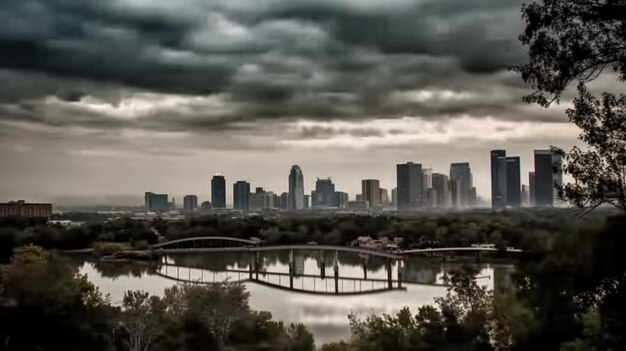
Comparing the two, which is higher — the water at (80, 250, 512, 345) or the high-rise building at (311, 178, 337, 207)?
the high-rise building at (311, 178, 337, 207)

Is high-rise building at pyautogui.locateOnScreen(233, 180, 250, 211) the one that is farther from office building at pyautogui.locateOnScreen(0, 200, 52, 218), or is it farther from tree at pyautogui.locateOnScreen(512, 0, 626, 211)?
tree at pyautogui.locateOnScreen(512, 0, 626, 211)

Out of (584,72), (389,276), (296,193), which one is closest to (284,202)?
(296,193)

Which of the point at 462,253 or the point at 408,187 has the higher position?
the point at 408,187

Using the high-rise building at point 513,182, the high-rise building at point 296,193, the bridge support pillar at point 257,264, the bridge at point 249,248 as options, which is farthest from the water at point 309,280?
the high-rise building at point 296,193

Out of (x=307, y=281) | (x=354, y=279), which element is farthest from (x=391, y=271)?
(x=307, y=281)

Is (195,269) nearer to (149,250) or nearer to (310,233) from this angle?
(149,250)

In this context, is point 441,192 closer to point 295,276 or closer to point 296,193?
point 295,276

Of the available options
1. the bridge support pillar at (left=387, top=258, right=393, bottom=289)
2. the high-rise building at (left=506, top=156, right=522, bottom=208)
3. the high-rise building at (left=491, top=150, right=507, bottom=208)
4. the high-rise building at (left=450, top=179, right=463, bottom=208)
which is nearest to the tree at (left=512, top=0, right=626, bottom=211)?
the high-rise building at (left=506, top=156, right=522, bottom=208)
